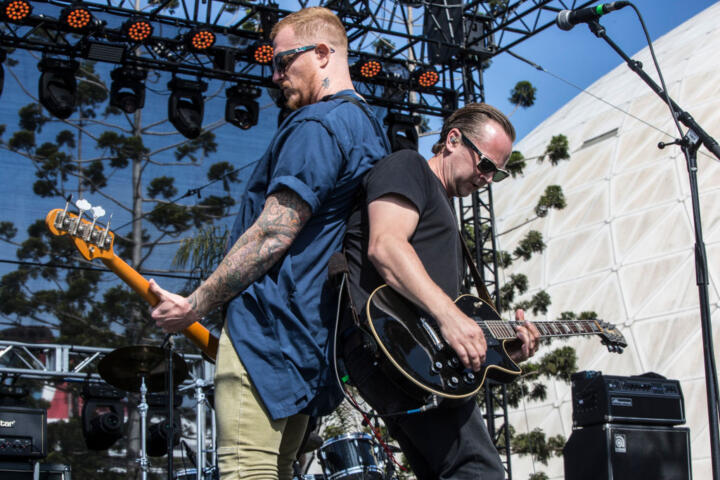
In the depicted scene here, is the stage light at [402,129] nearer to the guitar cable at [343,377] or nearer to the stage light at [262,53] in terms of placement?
the stage light at [262,53]

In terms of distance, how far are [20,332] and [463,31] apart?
788 cm

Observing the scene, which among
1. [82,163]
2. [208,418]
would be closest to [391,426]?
[208,418]

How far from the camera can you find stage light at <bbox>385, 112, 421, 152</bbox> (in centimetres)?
1073

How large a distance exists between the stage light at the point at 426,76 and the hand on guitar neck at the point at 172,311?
29.4 ft

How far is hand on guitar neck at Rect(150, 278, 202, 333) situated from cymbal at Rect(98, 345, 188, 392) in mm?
5425

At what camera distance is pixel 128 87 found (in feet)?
31.1

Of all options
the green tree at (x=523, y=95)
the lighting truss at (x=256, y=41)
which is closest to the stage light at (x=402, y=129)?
the lighting truss at (x=256, y=41)

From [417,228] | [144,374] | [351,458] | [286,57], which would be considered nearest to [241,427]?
[417,228]

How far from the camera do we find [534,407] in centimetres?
1812

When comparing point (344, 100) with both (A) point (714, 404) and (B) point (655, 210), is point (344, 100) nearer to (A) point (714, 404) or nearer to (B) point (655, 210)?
(A) point (714, 404)

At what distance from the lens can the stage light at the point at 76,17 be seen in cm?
891

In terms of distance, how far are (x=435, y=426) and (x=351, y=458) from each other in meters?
3.46

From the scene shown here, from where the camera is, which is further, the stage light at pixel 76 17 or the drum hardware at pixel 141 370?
the stage light at pixel 76 17

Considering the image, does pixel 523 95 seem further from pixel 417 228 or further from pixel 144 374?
pixel 417 228
